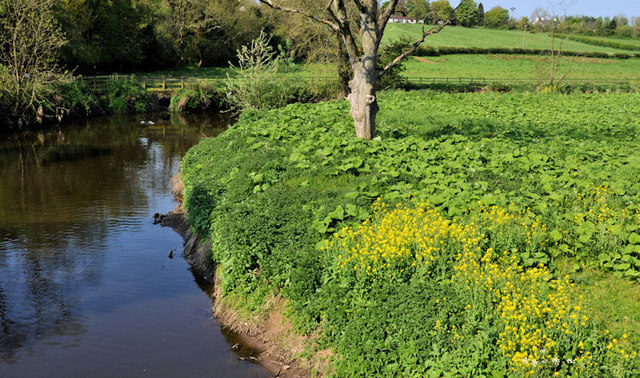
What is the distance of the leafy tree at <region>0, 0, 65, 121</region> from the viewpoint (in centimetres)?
3569

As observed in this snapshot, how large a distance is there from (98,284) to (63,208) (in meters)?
7.66

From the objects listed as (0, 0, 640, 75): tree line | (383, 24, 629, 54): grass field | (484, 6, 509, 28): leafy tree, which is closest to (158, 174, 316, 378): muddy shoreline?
(0, 0, 640, 75): tree line

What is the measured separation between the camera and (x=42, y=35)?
36281 millimetres

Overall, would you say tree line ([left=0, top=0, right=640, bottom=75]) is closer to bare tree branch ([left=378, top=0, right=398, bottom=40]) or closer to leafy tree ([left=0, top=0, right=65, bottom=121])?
leafy tree ([left=0, top=0, right=65, bottom=121])

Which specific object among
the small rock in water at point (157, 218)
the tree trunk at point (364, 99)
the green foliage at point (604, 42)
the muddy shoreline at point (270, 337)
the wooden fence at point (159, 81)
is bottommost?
the muddy shoreline at point (270, 337)

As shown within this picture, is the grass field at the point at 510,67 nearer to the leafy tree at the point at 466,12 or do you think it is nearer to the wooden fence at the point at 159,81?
the wooden fence at the point at 159,81

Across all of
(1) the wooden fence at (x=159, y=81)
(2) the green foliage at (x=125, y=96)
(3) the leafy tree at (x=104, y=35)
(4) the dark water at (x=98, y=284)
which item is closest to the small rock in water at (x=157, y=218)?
(4) the dark water at (x=98, y=284)

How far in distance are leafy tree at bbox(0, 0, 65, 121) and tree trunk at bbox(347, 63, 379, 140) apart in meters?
24.7

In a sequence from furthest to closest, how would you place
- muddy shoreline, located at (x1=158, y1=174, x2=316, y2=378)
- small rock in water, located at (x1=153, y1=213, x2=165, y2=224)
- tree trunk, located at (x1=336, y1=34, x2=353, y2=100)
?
tree trunk, located at (x1=336, y1=34, x2=353, y2=100)
small rock in water, located at (x1=153, y1=213, x2=165, y2=224)
muddy shoreline, located at (x1=158, y1=174, x2=316, y2=378)

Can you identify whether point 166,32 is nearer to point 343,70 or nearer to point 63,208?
point 343,70

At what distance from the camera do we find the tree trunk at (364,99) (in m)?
19.0

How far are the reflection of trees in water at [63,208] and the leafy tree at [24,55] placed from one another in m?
2.76

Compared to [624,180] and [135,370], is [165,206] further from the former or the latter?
[624,180]

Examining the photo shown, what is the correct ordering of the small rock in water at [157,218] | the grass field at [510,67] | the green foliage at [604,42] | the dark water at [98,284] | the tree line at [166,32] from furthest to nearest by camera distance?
the green foliage at [604,42], the grass field at [510,67], the tree line at [166,32], the small rock in water at [157,218], the dark water at [98,284]
